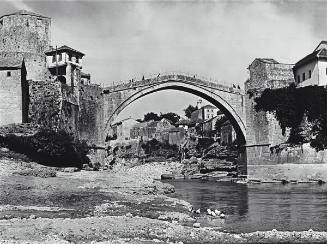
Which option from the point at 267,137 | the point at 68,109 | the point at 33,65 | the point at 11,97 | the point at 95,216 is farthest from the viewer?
the point at 267,137

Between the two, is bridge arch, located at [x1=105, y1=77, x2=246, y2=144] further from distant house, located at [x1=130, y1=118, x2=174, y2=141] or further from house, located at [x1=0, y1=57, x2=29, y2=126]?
distant house, located at [x1=130, y1=118, x2=174, y2=141]

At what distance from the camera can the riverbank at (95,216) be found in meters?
13.6

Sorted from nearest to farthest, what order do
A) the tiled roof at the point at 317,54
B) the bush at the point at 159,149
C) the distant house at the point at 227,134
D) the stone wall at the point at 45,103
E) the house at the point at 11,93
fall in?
the house at the point at 11,93, the stone wall at the point at 45,103, the tiled roof at the point at 317,54, the distant house at the point at 227,134, the bush at the point at 159,149

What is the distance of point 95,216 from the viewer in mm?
17031

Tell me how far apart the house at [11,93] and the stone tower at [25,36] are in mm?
9608

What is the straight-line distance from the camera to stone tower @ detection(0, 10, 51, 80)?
50281 mm

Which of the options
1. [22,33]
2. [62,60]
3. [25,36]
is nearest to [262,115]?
[62,60]

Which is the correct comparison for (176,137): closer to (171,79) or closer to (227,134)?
(227,134)

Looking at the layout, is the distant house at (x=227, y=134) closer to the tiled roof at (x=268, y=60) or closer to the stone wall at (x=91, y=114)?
the tiled roof at (x=268, y=60)

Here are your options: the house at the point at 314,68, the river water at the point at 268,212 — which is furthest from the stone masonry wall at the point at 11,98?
the house at the point at 314,68

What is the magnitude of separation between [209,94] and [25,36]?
1963cm

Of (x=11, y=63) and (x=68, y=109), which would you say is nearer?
(x=11, y=63)

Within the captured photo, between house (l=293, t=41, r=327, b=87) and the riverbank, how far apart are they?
2537 cm

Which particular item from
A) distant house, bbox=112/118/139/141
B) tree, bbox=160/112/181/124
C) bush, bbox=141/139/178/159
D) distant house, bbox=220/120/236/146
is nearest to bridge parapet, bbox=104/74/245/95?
distant house, bbox=220/120/236/146
